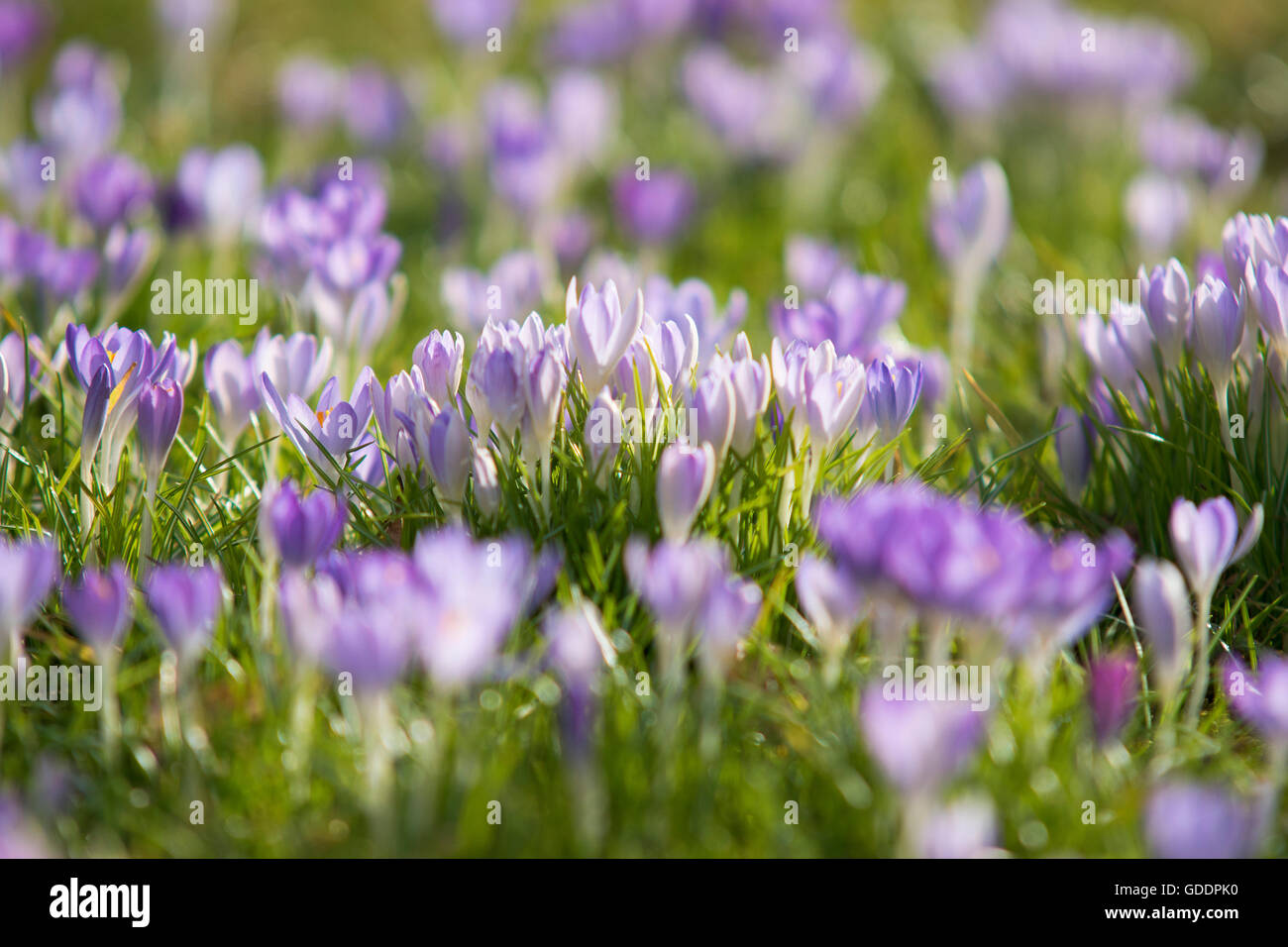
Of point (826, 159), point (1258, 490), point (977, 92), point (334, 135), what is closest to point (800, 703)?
point (1258, 490)

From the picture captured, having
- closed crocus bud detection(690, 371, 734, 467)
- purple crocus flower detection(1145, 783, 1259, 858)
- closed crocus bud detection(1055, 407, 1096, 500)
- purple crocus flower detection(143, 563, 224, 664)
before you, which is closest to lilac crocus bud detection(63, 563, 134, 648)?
purple crocus flower detection(143, 563, 224, 664)

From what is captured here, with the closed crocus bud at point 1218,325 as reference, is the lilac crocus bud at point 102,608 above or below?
below

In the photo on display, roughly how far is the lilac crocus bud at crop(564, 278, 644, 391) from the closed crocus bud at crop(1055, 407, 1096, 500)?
43.0 inches

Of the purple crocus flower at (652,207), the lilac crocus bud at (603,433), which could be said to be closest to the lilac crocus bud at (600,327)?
the lilac crocus bud at (603,433)

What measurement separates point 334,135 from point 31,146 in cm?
264

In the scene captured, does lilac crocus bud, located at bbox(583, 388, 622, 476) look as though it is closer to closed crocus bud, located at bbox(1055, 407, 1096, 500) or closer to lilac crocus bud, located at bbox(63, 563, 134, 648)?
Result: lilac crocus bud, located at bbox(63, 563, 134, 648)

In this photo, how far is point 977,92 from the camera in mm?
6145

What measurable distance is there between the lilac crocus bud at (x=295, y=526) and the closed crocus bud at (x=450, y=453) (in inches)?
10.0

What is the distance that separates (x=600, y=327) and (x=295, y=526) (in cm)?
74

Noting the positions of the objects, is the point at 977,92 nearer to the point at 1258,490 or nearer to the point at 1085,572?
the point at 1258,490

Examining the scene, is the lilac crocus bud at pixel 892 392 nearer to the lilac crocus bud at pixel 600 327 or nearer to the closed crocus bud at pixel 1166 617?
the lilac crocus bud at pixel 600 327

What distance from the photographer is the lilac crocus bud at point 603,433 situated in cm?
247

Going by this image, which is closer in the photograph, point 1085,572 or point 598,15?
point 1085,572

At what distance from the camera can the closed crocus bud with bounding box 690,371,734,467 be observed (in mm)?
2396
